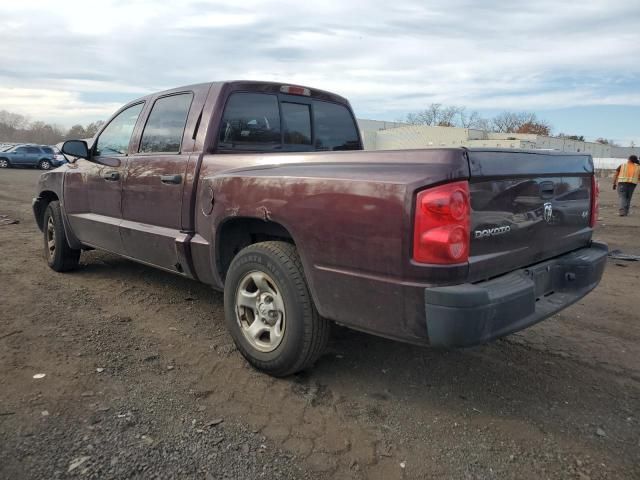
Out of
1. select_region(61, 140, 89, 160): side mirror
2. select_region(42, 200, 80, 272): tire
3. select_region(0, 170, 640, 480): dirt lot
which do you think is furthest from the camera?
select_region(42, 200, 80, 272): tire

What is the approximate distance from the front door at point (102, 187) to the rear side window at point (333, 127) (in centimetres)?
163

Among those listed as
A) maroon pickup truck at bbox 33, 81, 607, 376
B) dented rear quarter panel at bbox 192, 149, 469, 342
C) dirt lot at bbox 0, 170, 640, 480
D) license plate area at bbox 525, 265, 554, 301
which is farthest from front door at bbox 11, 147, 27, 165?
license plate area at bbox 525, 265, 554, 301

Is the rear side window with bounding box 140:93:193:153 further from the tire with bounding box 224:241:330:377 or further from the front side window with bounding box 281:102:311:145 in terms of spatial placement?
the tire with bounding box 224:241:330:377

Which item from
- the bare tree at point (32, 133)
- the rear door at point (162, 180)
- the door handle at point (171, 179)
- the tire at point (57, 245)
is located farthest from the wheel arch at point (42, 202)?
the bare tree at point (32, 133)

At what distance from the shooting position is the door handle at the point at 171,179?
155 inches

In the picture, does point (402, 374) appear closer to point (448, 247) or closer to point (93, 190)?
point (448, 247)

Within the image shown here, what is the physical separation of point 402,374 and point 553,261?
1.21m

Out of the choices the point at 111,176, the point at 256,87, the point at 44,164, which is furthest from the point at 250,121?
the point at 44,164

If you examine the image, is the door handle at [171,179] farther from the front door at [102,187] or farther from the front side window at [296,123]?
the front side window at [296,123]

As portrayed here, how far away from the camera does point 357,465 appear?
2.52m

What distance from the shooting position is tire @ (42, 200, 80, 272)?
5.71 m

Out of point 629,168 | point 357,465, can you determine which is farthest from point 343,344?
point 629,168

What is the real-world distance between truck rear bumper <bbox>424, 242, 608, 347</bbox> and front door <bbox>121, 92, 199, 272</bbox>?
2.20m

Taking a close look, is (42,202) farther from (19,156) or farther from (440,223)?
(19,156)
